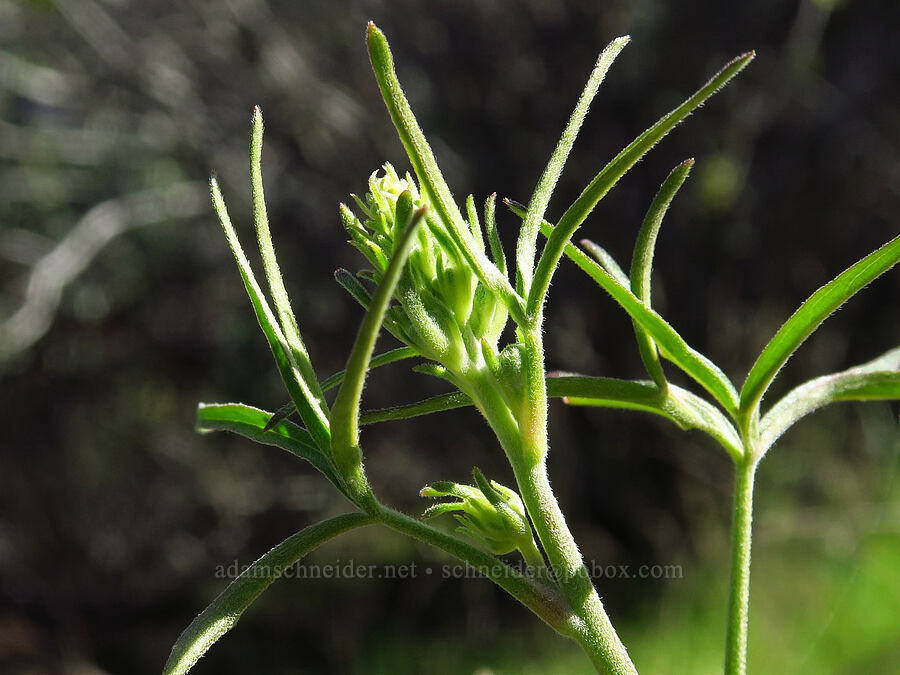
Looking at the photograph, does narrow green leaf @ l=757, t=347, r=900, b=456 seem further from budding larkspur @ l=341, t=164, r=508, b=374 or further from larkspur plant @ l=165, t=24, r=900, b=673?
budding larkspur @ l=341, t=164, r=508, b=374

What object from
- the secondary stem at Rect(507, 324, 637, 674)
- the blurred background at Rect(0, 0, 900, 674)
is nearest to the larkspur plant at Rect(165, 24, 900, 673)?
the secondary stem at Rect(507, 324, 637, 674)

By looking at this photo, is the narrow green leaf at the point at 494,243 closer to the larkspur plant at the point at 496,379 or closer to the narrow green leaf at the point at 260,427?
the larkspur plant at the point at 496,379

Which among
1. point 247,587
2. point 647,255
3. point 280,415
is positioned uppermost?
point 647,255

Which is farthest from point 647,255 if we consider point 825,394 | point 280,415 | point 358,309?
point 358,309

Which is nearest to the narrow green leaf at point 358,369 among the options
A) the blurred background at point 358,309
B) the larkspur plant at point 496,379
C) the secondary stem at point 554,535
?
the larkspur plant at point 496,379

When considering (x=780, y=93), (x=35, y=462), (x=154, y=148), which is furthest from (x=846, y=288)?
(x=35, y=462)

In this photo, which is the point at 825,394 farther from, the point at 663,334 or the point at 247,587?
the point at 247,587
